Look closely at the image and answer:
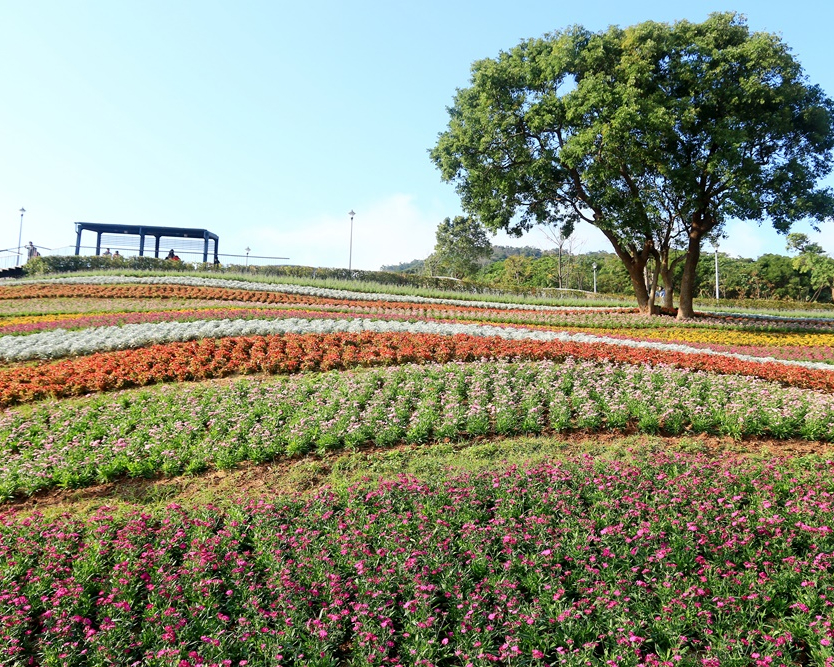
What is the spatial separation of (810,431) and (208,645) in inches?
281

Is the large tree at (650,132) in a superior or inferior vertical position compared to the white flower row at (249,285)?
superior

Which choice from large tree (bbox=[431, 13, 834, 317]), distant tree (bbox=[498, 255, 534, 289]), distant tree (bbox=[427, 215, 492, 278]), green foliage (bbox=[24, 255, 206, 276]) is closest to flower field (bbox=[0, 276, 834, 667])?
large tree (bbox=[431, 13, 834, 317])

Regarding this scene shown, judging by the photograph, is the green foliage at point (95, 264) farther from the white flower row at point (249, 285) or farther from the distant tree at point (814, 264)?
the distant tree at point (814, 264)

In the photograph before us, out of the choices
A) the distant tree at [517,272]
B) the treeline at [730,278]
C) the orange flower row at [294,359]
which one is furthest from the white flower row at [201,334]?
the distant tree at [517,272]

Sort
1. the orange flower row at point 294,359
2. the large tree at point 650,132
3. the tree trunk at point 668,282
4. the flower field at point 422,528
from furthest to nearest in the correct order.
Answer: the tree trunk at point 668,282 < the large tree at point 650,132 < the orange flower row at point 294,359 < the flower field at point 422,528

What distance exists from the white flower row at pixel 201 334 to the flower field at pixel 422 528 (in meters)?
2.06

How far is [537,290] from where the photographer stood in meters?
38.2

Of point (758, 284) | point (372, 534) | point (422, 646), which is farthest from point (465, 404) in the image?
point (758, 284)

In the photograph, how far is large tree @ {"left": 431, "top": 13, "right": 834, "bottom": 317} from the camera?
19094 millimetres

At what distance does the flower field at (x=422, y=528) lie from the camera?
3.64 m

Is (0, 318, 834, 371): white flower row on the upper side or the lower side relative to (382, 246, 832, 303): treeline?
lower

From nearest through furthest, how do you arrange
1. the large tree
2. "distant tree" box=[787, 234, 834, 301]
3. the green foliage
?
the large tree < the green foliage < "distant tree" box=[787, 234, 834, 301]

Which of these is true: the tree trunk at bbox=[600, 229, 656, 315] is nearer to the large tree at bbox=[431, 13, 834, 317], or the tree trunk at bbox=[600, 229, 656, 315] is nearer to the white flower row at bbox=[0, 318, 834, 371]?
the large tree at bbox=[431, 13, 834, 317]

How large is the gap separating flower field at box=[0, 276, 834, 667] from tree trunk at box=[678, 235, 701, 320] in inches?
495
